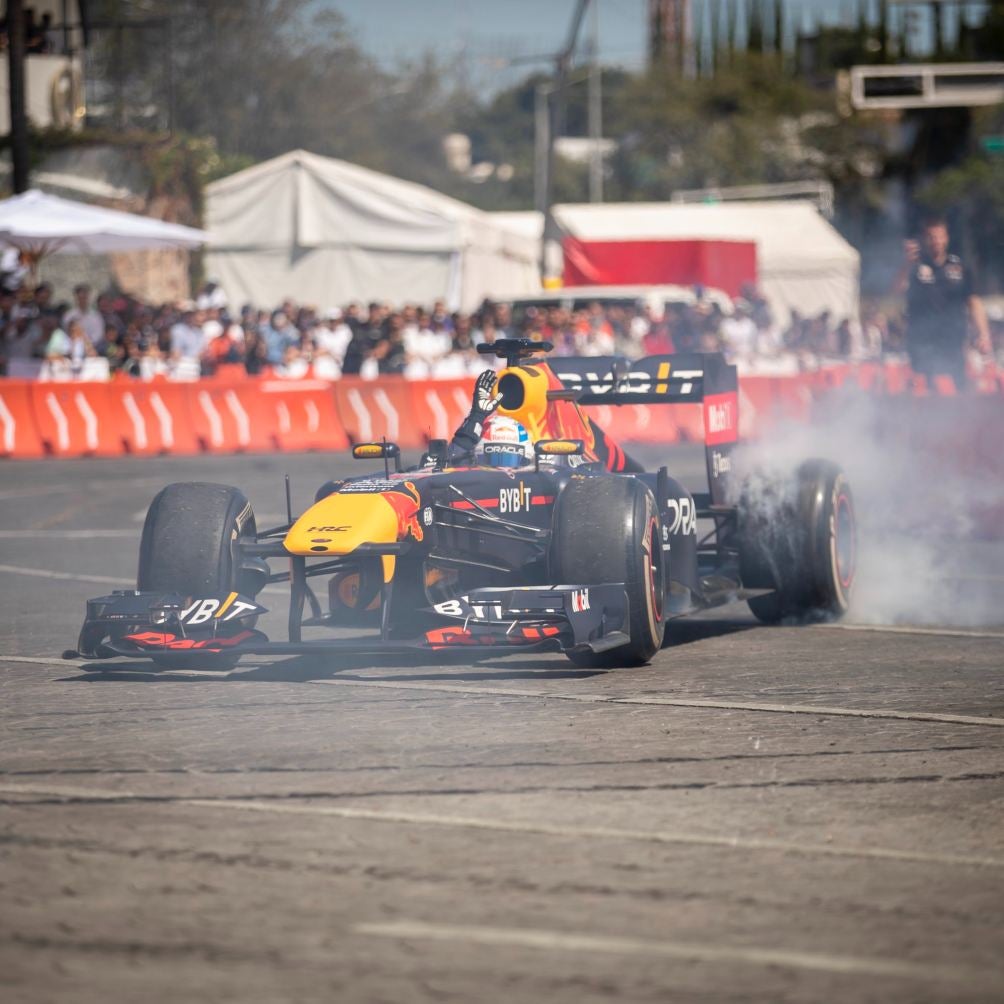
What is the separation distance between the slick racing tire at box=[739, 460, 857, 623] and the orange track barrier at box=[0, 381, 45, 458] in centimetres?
1560

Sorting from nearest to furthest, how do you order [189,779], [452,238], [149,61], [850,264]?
[189,779] → [452,238] → [850,264] → [149,61]

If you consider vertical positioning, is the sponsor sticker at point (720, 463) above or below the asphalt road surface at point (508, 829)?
above

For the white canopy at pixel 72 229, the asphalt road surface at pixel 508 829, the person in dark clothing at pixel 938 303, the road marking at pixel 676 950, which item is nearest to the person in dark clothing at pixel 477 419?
the asphalt road surface at pixel 508 829

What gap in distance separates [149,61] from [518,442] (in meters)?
52.4

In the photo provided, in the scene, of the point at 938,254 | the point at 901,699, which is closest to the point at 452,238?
Result: the point at 938,254

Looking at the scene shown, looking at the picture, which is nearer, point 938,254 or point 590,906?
point 590,906

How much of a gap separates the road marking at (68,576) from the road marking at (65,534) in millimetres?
1771

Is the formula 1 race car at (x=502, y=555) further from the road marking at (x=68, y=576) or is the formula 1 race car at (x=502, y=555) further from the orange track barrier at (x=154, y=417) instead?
the orange track barrier at (x=154, y=417)

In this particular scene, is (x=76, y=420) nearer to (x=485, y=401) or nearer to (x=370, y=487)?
(x=485, y=401)

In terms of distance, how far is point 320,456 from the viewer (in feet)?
78.1

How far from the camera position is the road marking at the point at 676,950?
4223 mm

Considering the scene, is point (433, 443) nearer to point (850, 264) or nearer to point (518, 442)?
point (518, 442)

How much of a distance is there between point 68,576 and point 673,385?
4.33 meters

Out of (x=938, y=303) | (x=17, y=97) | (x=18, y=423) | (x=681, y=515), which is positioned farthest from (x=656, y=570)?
(x=17, y=97)
